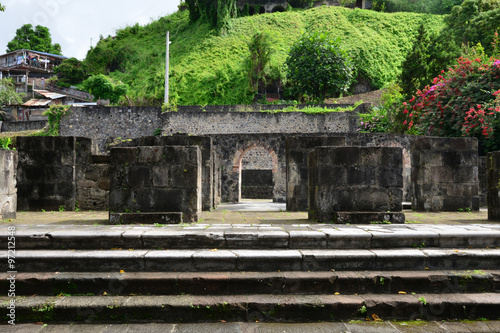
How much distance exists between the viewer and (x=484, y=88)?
12227 millimetres

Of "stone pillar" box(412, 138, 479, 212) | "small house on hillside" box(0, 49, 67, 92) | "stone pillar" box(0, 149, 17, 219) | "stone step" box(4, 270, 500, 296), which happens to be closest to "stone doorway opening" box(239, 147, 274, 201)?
"stone pillar" box(412, 138, 479, 212)

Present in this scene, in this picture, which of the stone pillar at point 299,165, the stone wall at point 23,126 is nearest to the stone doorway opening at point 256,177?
the stone pillar at point 299,165

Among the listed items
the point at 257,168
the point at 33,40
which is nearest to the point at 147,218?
the point at 257,168

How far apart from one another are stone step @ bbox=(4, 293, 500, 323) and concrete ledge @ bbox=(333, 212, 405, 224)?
202 cm

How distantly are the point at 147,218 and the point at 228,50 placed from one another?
103 feet

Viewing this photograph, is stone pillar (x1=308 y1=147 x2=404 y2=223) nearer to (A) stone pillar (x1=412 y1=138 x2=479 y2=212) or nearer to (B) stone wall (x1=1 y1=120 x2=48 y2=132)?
(A) stone pillar (x1=412 y1=138 x2=479 y2=212)

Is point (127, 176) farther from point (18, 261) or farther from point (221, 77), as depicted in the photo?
point (221, 77)

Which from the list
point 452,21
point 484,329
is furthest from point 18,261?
point 452,21

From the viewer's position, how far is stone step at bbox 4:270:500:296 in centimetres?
342

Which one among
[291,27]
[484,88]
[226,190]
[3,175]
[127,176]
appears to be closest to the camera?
[127,176]

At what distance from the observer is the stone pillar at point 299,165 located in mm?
8359

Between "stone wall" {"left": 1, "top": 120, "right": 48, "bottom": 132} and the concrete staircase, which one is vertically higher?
"stone wall" {"left": 1, "top": 120, "right": 48, "bottom": 132}

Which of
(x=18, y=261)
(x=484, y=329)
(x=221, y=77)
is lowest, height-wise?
(x=484, y=329)

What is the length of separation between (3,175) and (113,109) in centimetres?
1877
